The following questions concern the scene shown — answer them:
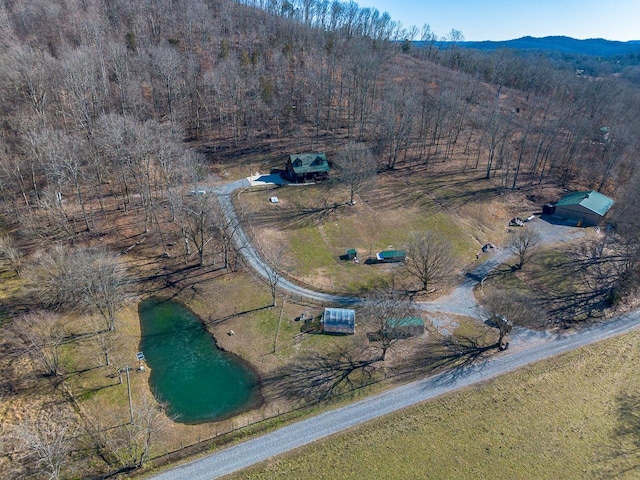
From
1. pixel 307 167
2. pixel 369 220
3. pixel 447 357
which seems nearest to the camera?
pixel 447 357

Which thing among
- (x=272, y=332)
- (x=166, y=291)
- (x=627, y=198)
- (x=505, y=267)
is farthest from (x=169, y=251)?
(x=627, y=198)

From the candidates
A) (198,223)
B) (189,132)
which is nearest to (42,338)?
(198,223)

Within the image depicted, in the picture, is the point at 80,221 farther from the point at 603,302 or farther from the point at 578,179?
the point at 578,179

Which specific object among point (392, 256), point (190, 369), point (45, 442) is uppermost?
point (392, 256)

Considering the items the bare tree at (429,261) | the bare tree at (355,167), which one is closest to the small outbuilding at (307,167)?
the bare tree at (355,167)

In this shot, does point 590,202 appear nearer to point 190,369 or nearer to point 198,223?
point 198,223

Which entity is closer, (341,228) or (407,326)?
(407,326)

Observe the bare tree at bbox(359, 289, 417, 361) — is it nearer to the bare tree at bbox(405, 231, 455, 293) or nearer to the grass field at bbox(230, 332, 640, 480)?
the bare tree at bbox(405, 231, 455, 293)
